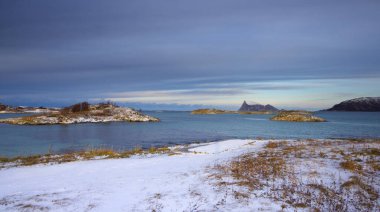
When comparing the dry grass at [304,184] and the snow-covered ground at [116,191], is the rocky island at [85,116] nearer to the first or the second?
the snow-covered ground at [116,191]

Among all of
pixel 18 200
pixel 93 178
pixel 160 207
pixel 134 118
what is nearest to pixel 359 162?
pixel 160 207

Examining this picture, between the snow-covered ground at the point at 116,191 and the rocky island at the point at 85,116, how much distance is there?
7538 cm

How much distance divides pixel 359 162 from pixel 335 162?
Result: 1.44m

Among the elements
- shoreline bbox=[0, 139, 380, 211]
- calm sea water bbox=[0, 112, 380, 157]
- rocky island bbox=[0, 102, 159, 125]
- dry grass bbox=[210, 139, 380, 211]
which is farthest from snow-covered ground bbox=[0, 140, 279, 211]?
rocky island bbox=[0, 102, 159, 125]

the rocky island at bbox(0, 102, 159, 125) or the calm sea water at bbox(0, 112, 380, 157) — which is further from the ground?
the rocky island at bbox(0, 102, 159, 125)

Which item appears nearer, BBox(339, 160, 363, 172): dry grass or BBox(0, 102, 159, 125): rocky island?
BBox(339, 160, 363, 172): dry grass

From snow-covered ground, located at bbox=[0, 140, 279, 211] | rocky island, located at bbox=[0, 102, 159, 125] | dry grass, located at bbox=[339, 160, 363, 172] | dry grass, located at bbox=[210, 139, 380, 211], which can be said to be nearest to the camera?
dry grass, located at bbox=[210, 139, 380, 211]

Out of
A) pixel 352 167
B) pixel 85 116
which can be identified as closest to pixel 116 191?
pixel 352 167

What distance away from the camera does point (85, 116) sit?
9569 cm

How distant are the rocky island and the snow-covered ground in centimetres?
7538

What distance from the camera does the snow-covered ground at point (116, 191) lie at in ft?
30.8

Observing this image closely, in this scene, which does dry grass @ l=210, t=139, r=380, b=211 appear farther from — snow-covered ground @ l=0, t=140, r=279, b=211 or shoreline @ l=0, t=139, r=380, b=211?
snow-covered ground @ l=0, t=140, r=279, b=211

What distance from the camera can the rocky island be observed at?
8344cm

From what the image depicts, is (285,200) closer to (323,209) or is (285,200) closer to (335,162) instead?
(323,209)
